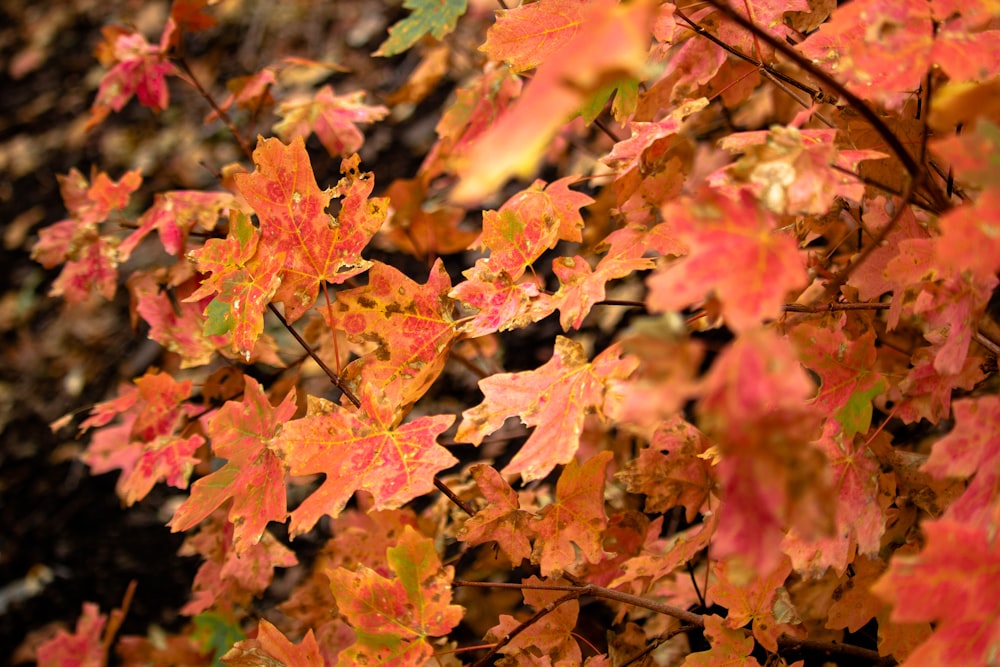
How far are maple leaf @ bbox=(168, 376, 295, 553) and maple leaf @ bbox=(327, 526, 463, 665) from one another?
90mm

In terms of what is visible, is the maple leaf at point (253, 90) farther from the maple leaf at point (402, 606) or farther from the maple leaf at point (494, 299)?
the maple leaf at point (402, 606)

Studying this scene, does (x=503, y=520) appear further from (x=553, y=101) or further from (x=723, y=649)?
(x=553, y=101)

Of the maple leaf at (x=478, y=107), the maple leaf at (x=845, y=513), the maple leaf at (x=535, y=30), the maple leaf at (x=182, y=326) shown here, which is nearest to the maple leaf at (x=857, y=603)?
the maple leaf at (x=845, y=513)

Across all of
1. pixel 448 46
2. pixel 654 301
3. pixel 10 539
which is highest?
pixel 654 301

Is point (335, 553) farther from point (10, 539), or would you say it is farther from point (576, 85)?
point (10, 539)

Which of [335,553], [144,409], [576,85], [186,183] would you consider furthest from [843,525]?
[186,183]

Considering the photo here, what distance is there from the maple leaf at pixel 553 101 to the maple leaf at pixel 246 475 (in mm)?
456

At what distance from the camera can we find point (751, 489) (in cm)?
38

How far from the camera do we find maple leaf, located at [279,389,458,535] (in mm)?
688

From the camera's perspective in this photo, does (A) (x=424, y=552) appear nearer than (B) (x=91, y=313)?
Yes

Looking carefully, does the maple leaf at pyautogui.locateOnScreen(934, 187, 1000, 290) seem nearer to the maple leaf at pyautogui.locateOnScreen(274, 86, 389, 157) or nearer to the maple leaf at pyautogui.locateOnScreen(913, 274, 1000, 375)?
the maple leaf at pyautogui.locateOnScreen(913, 274, 1000, 375)

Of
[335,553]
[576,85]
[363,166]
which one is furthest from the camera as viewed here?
[363,166]

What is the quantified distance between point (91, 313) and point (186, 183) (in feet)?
1.34

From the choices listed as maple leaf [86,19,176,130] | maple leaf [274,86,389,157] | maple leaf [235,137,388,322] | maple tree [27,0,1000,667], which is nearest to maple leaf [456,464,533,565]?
maple tree [27,0,1000,667]
